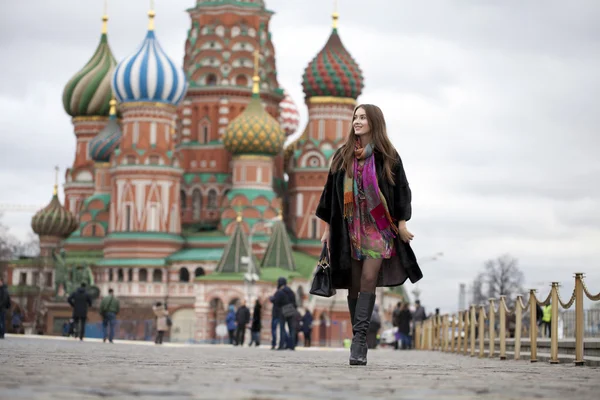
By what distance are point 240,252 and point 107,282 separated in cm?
815

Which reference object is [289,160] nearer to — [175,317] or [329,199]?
[175,317]

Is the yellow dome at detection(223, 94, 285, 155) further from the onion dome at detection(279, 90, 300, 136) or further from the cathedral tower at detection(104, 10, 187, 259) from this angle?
the onion dome at detection(279, 90, 300, 136)

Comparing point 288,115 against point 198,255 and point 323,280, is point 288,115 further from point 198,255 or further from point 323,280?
point 323,280

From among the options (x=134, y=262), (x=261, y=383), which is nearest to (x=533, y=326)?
(x=261, y=383)

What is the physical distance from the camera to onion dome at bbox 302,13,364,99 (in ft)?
236

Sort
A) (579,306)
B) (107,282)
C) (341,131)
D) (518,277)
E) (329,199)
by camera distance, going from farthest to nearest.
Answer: (518,277), (341,131), (107,282), (579,306), (329,199)

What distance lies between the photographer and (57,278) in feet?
222

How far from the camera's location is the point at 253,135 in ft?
225

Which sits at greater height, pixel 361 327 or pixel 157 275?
pixel 157 275

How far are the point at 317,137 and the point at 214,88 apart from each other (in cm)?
610

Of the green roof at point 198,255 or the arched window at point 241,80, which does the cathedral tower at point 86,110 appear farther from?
the green roof at point 198,255

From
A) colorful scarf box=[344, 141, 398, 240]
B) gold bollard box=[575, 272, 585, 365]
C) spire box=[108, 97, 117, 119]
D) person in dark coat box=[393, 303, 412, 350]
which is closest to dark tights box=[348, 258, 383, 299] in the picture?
colorful scarf box=[344, 141, 398, 240]

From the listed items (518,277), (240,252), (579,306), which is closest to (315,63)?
(240,252)

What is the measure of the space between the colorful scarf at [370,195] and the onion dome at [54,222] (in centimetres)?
6844
